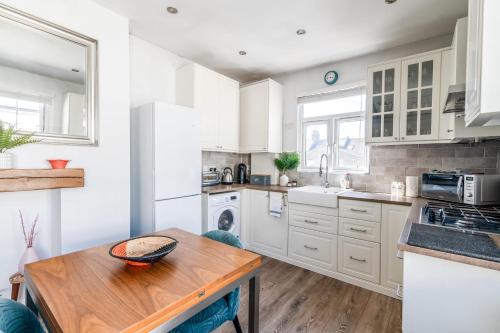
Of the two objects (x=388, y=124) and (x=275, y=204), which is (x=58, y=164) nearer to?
(x=275, y=204)

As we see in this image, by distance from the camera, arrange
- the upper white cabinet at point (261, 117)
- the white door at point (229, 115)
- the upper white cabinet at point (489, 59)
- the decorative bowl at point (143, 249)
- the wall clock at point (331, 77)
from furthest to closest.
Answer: the upper white cabinet at point (261, 117) < the white door at point (229, 115) < the wall clock at point (331, 77) < the decorative bowl at point (143, 249) < the upper white cabinet at point (489, 59)

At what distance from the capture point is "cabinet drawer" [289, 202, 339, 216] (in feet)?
8.43

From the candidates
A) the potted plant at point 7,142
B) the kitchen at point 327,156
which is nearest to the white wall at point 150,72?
the kitchen at point 327,156

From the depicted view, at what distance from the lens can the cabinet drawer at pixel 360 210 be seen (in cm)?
232

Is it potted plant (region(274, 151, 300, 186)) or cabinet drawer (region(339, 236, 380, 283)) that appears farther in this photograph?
potted plant (region(274, 151, 300, 186))

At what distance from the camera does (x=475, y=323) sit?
983 millimetres

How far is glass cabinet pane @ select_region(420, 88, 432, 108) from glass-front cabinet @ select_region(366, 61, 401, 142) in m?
0.20

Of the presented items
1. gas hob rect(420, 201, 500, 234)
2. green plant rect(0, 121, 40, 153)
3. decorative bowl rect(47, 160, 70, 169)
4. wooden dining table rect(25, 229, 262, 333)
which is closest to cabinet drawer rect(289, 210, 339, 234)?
gas hob rect(420, 201, 500, 234)

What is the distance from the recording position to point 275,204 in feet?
9.91

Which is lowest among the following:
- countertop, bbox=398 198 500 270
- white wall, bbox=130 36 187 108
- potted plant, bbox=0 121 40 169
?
countertop, bbox=398 198 500 270

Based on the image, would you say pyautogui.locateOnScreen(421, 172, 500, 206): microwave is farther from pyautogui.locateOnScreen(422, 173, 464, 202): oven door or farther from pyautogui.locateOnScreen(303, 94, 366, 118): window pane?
pyautogui.locateOnScreen(303, 94, 366, 118): window pane

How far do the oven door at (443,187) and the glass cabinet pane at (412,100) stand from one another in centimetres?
71

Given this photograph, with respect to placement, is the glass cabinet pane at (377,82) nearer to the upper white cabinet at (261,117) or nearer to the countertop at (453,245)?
the upper white cabinet at (261,117)

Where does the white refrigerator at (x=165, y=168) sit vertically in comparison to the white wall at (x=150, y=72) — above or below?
below
